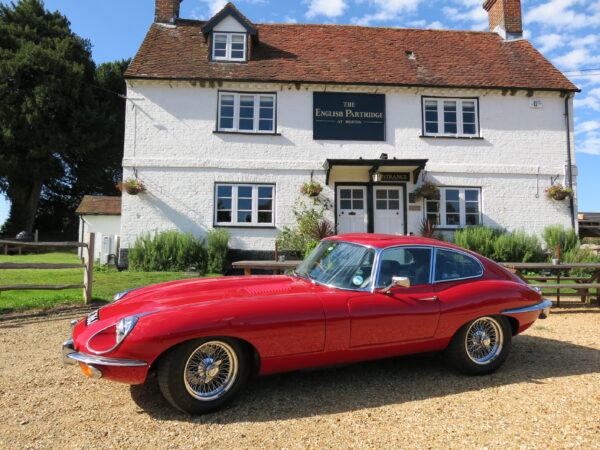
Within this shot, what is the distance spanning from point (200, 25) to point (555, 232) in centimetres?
1423

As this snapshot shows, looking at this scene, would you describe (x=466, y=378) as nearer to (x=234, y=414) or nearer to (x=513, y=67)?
(x=234, y=414)

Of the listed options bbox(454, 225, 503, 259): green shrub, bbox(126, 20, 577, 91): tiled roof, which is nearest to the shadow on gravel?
bbox(454, 225, 503, 259): green shrub

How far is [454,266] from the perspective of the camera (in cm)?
383

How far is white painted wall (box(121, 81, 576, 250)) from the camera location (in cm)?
1208

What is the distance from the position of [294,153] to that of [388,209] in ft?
11.6

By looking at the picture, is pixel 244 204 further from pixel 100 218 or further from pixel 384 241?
pixel 100 218

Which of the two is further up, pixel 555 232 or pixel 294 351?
pixel 555 232

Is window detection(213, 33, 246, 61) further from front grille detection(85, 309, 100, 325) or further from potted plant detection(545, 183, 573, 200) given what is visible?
front grille detection(85, 309, 100, 325)

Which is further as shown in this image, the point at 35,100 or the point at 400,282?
the point at 35,100

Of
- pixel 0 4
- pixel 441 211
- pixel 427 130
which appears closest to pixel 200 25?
pixel 427 130

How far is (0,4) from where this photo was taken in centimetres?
2450

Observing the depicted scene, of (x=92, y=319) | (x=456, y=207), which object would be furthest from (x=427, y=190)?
(x=92, y=319)

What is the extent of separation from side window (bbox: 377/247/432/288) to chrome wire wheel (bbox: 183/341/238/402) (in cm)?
142

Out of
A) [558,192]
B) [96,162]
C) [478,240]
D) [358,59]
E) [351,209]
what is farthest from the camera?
[96,162]
